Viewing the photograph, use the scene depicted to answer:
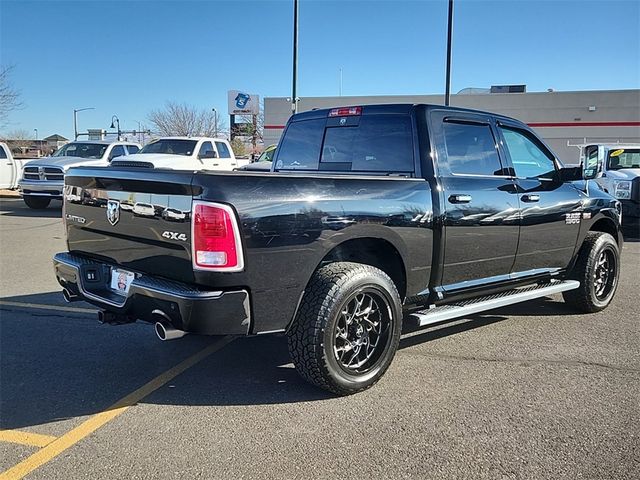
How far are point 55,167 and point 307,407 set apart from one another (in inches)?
530

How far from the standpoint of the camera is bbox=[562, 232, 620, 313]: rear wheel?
227 inches

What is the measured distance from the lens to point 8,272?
24.6ft

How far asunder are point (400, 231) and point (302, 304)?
904 mm

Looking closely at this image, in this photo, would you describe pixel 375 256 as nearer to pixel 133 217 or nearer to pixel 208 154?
pixel 133 217

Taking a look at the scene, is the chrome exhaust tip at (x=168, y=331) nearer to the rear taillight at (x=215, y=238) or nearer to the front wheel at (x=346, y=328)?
the rear taillight at (x=215, y=238)

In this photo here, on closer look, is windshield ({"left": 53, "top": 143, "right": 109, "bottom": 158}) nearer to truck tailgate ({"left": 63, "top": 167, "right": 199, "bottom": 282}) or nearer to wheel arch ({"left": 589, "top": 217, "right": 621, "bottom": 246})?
truck tailgate ({"left": 63, "top": 167, "right": 199, "bottom": 282})

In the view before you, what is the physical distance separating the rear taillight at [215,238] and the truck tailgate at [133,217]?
0.07 metres

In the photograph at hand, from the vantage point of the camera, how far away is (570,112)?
3284 cm

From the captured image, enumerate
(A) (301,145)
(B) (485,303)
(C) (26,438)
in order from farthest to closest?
(A) (301,145) → (B) (485,303) → (C) (26,438)

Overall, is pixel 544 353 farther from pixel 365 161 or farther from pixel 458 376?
pixel 365 161

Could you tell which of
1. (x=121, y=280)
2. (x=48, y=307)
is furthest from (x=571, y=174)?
(x=48, y=307)

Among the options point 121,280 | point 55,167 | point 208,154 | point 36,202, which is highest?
point 208,154

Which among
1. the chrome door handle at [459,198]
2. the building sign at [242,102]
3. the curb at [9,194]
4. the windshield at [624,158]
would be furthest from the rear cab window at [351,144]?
the building sign at [242,102]

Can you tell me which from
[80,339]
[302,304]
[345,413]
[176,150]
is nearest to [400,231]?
[302,304]
